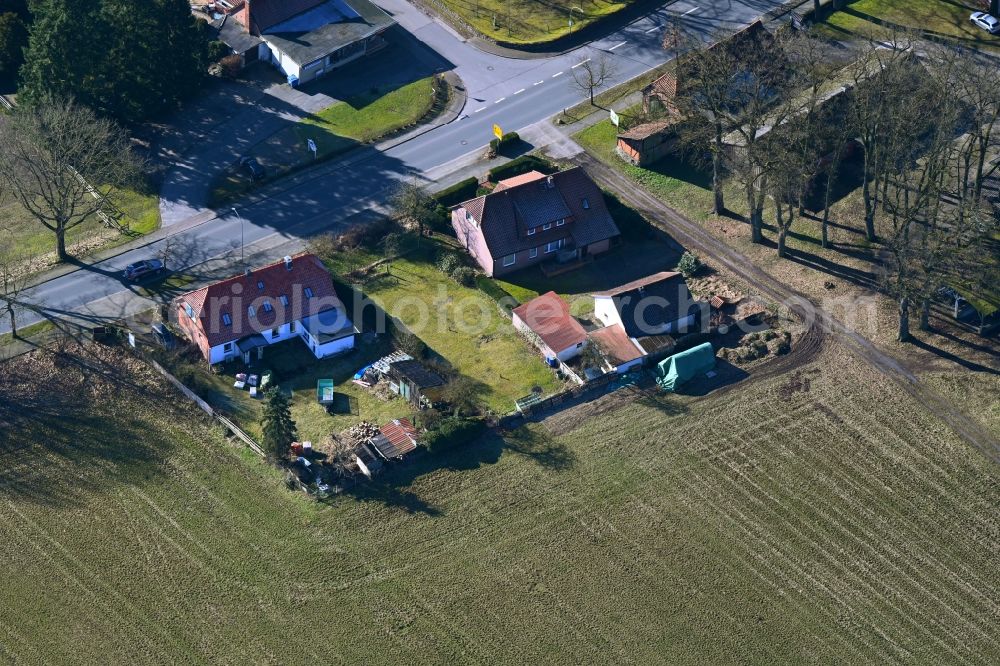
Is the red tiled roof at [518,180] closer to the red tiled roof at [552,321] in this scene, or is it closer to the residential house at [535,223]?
the residential house at [535,223]

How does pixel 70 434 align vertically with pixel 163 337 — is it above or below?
below

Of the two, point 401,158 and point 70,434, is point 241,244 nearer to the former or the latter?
point 401,158

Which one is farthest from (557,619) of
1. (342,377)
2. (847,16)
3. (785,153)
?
(847,16)

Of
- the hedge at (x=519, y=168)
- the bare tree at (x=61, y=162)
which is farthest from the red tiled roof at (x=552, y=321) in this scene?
the bare tree at (x=61, y=162)

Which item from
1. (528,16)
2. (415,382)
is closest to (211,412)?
(415,382)

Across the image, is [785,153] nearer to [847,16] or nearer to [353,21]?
[847,16]

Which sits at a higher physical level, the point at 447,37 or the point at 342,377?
the point at 447,37

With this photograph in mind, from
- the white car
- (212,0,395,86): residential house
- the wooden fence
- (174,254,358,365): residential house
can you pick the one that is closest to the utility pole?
(174,254,358,365): residential house
